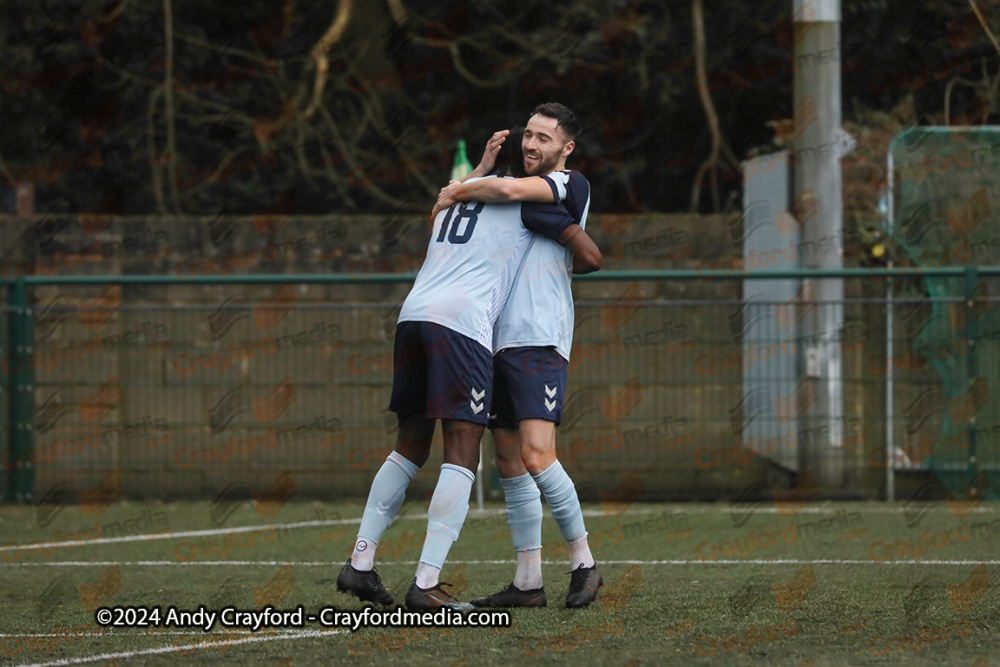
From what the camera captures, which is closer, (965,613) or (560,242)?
(965,613)

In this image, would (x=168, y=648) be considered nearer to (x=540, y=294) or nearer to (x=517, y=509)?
(x=517, y=509)

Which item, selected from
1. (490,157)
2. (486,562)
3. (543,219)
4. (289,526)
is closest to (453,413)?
(543,219)

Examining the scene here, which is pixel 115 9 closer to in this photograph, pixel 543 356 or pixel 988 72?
pixel 988 72

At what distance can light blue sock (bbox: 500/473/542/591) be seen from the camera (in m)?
5.50

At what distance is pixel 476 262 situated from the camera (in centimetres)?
540

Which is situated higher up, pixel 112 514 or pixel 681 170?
pixel 681 170

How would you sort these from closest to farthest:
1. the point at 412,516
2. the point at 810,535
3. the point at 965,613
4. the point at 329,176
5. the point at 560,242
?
the point at 965,613 → the point at 560,242 → the point at 810,535 → the point at 412,516 → the point at 329,176

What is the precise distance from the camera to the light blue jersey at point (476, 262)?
5.32m

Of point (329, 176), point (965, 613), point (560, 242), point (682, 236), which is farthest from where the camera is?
point (329, 176)

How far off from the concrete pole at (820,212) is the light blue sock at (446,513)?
521 centimetres

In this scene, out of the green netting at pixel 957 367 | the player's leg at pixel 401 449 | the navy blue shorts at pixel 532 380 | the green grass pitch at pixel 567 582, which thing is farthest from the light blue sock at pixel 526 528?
the green netting at pixel 957 367

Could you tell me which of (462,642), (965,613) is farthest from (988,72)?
(462,642)

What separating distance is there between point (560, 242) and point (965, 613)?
1.95 metres

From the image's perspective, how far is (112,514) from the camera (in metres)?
9.80
